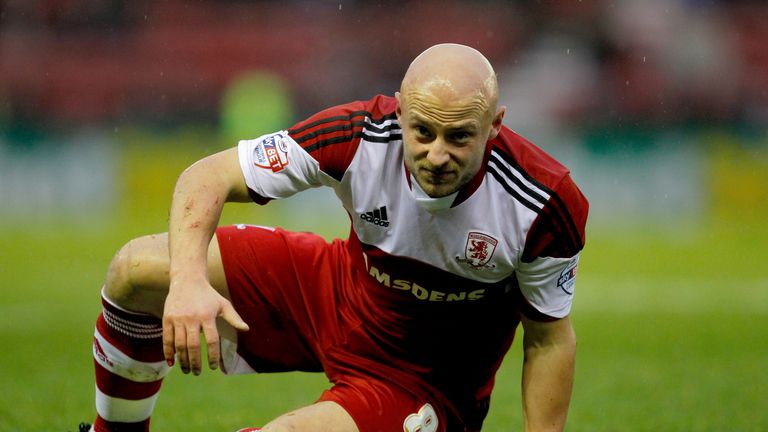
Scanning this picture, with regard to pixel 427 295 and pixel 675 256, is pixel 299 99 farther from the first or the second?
pixel 427 295

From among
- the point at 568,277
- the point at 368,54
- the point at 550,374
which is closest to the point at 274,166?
the point at 568,277

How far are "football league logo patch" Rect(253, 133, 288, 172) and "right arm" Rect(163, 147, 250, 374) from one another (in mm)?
84

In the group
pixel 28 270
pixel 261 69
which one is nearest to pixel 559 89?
pixel 261 69

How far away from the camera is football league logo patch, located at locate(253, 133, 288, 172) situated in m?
4.09

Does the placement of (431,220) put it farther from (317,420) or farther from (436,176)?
(317,420)

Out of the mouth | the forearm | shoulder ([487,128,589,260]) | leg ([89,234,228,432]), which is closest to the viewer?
the forearm

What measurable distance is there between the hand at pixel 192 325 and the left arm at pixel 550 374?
1377 millimetres

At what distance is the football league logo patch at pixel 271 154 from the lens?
161 inches

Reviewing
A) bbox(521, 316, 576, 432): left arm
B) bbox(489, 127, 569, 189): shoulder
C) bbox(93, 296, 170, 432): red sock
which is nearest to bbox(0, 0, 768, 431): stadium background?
bbox(93, 296, 170, 432): red sock

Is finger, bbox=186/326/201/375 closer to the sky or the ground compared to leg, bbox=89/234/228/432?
closer to the sky

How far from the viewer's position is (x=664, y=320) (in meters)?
11.0

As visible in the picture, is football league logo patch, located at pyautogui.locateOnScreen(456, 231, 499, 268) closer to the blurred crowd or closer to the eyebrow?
the eyebrow

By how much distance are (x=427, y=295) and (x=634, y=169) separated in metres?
12.2

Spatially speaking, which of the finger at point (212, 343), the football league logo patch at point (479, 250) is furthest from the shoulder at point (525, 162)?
the finger at point (212, 343)
